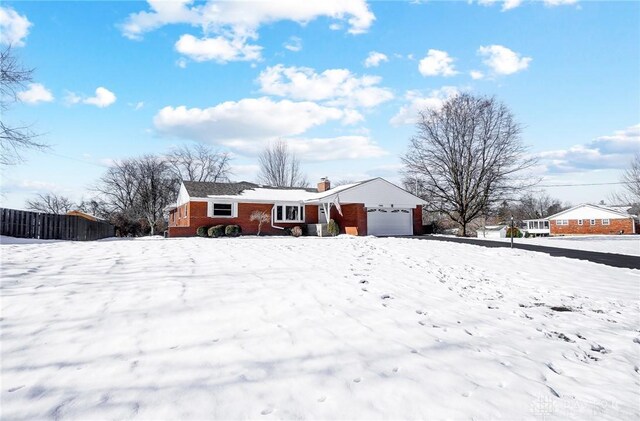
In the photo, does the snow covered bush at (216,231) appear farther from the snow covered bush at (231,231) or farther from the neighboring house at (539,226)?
the neighboring house at (539,226)

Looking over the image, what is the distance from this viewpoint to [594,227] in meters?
48.1

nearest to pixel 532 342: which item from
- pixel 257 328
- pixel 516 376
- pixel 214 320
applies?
pixel 516 376

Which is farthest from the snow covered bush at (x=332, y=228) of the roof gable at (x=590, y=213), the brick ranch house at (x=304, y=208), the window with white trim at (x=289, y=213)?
the roof gable at (x=590, y=213)

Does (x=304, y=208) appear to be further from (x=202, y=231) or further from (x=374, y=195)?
(x=202, y=231)

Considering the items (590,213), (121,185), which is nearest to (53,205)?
(121,185)

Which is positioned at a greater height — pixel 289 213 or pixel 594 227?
pixel 289 213

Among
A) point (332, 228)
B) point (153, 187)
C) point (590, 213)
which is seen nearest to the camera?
point (332, 228)

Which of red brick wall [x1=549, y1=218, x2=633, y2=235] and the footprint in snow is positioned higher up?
red brick wall [x1=549, y1=218, x2=633, y2=235]

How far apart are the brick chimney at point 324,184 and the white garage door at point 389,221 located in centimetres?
587

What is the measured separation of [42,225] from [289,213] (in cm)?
1435

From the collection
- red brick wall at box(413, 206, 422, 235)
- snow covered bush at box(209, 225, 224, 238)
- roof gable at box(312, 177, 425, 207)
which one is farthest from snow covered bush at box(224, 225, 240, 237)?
red brick wall at box(413, 206, 422, 235)

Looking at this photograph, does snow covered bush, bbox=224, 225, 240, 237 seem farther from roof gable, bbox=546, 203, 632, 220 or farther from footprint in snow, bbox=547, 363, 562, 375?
roof gable, bbox=546, 203, 632, 220

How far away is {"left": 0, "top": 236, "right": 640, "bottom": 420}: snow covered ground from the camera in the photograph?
2.73 m

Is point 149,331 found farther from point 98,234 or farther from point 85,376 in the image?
point 98,234
